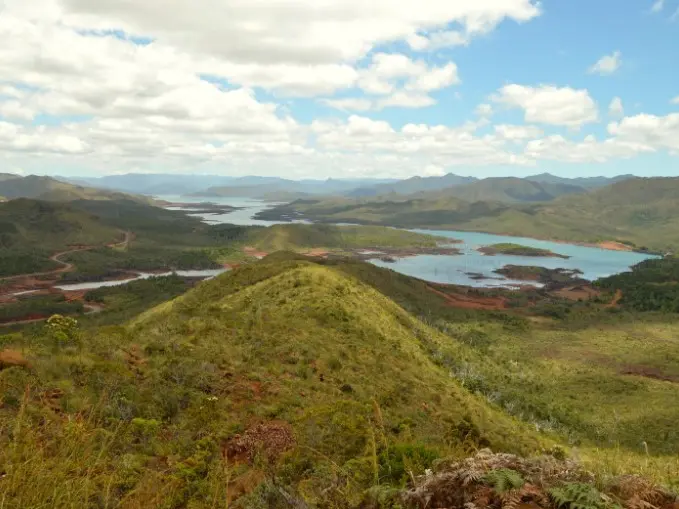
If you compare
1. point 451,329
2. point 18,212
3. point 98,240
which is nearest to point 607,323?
point 451,329

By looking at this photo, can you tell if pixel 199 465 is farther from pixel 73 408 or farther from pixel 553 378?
pixel 553 378

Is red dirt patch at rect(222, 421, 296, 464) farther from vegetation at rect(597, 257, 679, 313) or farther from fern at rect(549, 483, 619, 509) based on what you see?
vegetation at rect(597, 257, 679, 313)

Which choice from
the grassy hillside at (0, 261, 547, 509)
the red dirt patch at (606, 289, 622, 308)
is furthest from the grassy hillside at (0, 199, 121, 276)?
the red dirt patch at (606, 289, 622, 308)

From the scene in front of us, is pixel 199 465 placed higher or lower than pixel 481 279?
higher

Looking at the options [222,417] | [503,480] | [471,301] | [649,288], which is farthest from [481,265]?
[503,480]

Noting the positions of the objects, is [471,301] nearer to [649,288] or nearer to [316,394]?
[649,288]

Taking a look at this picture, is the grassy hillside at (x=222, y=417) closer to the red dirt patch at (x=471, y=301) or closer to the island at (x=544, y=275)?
the red dirt patch at (x=471, y=301)
